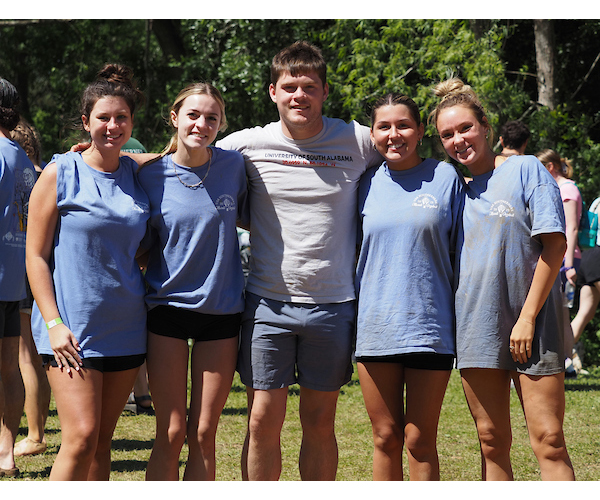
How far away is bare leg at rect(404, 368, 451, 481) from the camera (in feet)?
10.8

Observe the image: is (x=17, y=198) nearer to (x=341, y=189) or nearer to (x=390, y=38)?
(x=341, y=189)

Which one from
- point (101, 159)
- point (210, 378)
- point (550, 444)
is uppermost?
point (101, 159)

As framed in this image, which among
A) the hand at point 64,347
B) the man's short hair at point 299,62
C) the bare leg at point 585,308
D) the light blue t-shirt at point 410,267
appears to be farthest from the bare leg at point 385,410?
the bare leg at point 585,308

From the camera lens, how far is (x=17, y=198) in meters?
4.11

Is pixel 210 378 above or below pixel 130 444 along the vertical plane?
above

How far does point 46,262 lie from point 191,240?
611mm

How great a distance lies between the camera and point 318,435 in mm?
3559

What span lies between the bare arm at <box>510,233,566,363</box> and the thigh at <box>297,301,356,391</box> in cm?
77

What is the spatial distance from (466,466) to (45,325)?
2.96 meters

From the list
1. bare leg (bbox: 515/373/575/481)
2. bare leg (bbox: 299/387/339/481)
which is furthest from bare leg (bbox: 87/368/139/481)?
bare leg (bbox: 515/373/575/481)

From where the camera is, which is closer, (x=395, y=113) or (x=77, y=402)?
(x=77, y=402)

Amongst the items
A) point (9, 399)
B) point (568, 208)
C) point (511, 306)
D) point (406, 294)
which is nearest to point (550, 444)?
point (511, 306)

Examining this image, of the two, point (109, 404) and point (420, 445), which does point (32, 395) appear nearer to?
point (109, 404)

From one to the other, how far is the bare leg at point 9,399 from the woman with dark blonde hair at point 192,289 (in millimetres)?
1555
